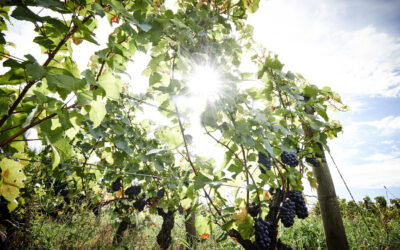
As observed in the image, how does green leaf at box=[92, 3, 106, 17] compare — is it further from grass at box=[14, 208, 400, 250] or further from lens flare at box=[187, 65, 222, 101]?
grass at box=[14, 208, 400, 250]

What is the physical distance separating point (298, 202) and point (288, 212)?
6.4 inches

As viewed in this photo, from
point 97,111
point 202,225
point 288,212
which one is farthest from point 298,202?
point 97,111

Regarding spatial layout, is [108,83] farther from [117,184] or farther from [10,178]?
[117,184]

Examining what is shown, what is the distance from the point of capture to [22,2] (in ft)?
2.16

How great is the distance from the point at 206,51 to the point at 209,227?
4.38 feet

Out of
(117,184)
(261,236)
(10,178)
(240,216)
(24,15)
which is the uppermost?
(24,15)

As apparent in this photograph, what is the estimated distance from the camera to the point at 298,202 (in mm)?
1388

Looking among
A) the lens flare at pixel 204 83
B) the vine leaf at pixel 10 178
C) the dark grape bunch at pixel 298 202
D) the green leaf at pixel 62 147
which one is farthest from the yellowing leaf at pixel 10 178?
the dark grape bunch at pixel 298 202

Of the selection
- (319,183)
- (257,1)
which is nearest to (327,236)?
(319,183)

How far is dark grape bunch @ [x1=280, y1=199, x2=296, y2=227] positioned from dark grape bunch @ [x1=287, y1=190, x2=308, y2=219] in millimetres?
61

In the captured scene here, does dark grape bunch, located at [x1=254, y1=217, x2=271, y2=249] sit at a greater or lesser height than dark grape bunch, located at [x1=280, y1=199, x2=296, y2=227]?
lesser

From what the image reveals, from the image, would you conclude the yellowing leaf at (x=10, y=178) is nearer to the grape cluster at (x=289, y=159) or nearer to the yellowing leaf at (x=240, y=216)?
the yellowing leaf at (x=240, y=216)

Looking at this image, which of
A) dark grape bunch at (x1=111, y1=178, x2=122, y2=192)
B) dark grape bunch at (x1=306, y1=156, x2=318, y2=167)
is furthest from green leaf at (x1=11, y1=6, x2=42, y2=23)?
dark grape bunch at (x1=111, y1=178, x2=122, y2=192)

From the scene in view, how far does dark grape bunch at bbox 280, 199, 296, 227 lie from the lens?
1266 millimetres
